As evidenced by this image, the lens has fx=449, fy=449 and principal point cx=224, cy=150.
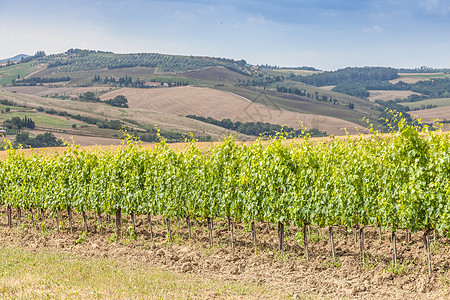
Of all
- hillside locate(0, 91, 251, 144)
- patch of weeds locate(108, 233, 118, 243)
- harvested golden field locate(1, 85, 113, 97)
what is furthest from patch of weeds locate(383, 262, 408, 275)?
harvested golden field locate(1, 85, 113, 97)

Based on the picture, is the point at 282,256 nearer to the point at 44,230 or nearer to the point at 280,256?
the point at 280,256

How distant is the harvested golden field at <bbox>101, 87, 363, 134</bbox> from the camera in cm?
11025

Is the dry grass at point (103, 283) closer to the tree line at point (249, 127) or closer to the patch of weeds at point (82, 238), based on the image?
the patch of weeds at point (82, 238)

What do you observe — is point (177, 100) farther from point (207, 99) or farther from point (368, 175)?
point (368, 175)

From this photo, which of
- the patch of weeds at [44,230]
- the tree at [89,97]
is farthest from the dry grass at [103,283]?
the tree at [89,97]

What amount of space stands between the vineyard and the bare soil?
0.63 m

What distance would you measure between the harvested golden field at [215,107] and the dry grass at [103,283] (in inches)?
3536

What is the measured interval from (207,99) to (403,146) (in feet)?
392

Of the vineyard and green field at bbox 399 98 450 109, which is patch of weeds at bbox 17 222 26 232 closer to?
the vineyard

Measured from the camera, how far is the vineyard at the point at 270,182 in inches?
511

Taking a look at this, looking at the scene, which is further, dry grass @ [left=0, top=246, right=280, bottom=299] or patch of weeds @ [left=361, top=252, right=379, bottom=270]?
patch of weeds @ [left=361, top=252, right=379, bottom=270]

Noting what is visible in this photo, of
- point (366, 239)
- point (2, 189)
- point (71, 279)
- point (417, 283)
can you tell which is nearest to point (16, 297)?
point (71, 279)

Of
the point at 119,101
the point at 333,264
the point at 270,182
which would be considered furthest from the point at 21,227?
the point at 119,101

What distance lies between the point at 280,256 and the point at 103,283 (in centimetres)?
630
